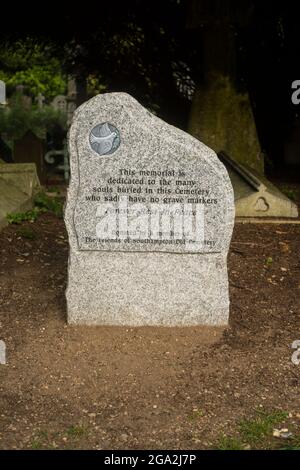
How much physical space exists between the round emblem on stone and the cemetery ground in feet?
4.46

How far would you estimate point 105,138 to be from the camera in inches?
220

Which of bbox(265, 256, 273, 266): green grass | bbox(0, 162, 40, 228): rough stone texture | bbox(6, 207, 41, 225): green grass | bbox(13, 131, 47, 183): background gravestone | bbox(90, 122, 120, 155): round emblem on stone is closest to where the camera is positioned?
bbox(90, 122, 120, 155): round emblem on stone

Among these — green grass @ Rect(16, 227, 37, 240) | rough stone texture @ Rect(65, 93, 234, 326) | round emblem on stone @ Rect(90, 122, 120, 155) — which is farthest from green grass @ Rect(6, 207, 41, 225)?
round emblem on stone @ Rect(90, 122, 120, 155)

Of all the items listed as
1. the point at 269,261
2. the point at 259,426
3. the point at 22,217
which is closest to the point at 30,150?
the point at 22,217

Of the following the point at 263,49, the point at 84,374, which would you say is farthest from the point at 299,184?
the point at 84,374

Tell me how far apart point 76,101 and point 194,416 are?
16866mm

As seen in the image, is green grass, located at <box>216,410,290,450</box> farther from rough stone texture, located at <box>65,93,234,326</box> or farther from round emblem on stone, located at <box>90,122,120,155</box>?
round emblem on stone, located at <box>90,122,120,155</box>

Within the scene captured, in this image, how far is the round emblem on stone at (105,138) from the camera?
5.58 meters

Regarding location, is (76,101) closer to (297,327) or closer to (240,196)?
(240,196)

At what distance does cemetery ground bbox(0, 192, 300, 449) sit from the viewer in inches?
179

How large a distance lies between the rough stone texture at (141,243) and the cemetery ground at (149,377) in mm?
168

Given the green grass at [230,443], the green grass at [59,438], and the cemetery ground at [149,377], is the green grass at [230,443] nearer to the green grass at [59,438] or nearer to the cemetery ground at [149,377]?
the cemetery ground at [149,377]

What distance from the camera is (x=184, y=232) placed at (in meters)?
5.64

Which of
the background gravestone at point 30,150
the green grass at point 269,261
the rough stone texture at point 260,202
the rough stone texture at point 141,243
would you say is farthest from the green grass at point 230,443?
the background gravestone at point 30,150
